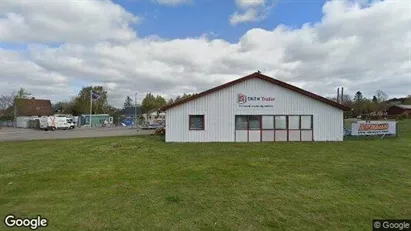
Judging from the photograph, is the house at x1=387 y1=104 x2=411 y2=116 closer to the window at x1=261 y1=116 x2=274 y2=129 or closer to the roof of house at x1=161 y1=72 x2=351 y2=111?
the roof of house at x1=161 y1=72 x2=351 y2=111

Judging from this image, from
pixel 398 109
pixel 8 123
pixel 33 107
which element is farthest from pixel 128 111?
pixel 398 109

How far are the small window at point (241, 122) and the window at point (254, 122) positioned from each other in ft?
0.99

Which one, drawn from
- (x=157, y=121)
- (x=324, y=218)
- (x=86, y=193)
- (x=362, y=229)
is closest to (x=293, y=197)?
(x=324, y=218)

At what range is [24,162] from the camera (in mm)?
13805

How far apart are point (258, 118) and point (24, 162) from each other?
606 inches

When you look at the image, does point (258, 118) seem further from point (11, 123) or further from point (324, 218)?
point (11, 123)

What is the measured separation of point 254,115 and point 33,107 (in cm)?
7194

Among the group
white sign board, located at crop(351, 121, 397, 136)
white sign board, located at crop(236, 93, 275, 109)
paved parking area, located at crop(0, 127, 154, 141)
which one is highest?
white sign board, located at crop(236, 93, 275, 109)

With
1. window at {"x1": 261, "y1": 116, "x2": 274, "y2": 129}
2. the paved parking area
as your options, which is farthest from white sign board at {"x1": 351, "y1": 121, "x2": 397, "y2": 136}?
the paved parking area

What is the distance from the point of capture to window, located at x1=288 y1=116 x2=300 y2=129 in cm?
2306

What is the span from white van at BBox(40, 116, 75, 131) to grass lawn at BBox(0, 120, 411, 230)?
39533 millimetres

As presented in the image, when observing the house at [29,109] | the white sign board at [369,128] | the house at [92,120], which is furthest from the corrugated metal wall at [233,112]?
the house at [29,109]

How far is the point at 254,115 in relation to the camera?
2306cm

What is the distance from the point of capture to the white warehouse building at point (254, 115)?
2277 cm
